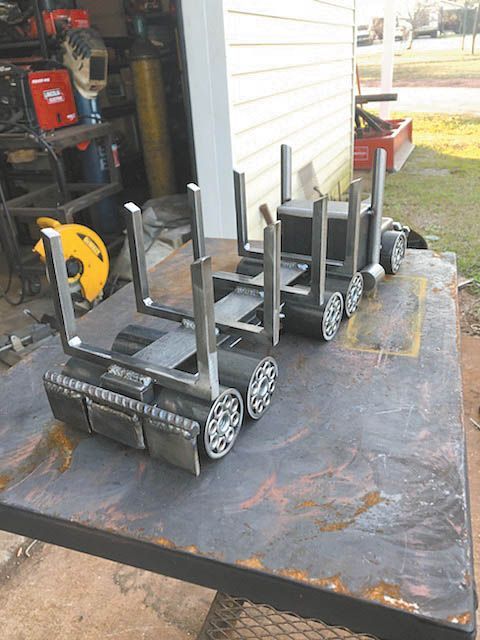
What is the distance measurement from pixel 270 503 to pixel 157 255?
262 cm

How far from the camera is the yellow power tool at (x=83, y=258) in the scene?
2925 mm

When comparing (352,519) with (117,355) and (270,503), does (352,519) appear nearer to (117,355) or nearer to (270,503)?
(270,503)

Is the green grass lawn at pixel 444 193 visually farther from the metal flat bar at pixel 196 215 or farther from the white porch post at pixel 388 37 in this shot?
the metal flat bar at pixel 196 215

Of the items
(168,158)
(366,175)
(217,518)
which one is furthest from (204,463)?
(366,175)

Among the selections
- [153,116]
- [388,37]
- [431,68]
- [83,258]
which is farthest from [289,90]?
[431,68]

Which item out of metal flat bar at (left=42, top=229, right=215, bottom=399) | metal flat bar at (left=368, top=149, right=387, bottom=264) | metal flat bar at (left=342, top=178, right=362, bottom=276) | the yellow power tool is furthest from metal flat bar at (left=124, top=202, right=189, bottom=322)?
the yellow power tool

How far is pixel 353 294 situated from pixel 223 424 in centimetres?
64

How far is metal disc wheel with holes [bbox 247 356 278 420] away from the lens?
1044 mm

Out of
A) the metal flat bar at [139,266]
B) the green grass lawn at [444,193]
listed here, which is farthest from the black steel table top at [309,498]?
the green grass lawn at [444,193]

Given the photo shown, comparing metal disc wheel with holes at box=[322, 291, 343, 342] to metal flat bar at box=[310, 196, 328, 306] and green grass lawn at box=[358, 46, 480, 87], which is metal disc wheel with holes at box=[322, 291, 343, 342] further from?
green grass lawn at box=[358, 46, 480, 87]

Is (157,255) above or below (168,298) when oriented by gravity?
below

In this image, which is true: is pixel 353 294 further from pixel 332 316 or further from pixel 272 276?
pixel 272 276

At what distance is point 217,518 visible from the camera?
0.88 meters

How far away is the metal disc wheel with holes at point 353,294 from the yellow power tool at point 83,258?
6.18ft
